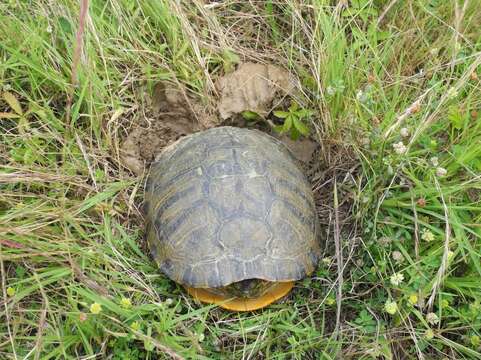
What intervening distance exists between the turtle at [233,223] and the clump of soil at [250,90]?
0.32 meters

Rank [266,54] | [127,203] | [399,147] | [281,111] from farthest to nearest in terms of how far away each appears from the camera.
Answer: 1. [266,54]
2. [281,111]
3. [127,203]
4. [399,147]

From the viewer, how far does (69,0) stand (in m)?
2.58

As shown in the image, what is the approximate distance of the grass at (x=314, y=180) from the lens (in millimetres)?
2070

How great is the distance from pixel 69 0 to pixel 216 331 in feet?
5.72

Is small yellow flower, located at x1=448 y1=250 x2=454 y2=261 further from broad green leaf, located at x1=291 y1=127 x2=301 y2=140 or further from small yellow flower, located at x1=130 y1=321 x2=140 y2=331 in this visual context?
small yellow flower, located at x1=130 y1=321 x2=140 y2=331

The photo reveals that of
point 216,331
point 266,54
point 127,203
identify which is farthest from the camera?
point 266,54

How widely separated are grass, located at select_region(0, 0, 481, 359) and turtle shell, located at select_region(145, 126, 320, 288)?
15cm

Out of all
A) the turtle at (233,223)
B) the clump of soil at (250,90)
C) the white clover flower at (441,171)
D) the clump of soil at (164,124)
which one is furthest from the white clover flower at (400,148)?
the clump of soil at (164,124)

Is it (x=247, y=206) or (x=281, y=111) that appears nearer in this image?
(x=247, y=206)

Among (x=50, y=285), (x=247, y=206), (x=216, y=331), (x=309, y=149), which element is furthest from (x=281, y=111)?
(x=50, y=285)

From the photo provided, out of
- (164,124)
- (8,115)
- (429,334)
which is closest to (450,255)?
(429,334)

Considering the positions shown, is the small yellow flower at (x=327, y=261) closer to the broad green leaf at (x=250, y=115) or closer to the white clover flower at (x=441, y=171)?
the white clover flower at (x=441, y=171)

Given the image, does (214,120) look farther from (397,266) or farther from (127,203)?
(397,266)

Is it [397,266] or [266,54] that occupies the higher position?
[266,54]
